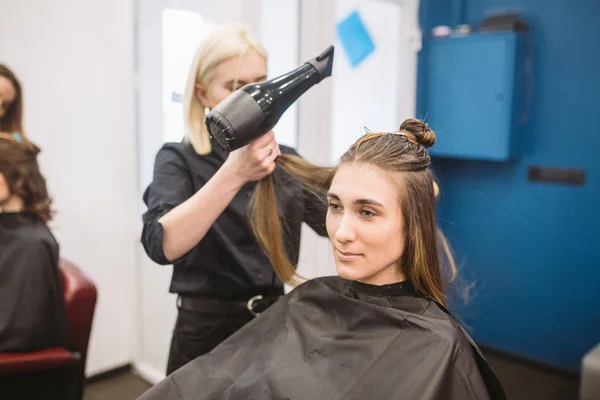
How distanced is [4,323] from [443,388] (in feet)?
4.03

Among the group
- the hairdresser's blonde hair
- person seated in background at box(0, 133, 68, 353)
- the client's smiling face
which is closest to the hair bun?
the client's smiling face

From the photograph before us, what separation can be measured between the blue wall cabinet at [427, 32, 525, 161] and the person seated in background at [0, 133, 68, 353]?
213 cm

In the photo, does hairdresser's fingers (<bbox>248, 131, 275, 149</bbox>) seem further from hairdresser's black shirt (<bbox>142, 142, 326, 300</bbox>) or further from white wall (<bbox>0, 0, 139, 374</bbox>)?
white wall (<bbox>0, 0, 139, 374</bbox>)

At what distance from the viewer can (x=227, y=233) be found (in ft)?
4.42

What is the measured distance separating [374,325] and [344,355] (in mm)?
81

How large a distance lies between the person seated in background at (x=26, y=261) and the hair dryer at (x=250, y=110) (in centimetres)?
86

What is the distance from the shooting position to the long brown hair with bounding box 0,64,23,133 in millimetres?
1651

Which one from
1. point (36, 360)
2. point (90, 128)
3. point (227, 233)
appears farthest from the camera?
point (90, 128)

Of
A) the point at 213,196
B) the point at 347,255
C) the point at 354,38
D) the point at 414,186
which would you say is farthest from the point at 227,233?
the point at 354,38

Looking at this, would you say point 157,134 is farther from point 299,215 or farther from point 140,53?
point 299,215

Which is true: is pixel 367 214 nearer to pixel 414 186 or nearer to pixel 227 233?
pixel 414 186

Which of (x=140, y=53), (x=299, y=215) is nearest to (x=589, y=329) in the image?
(x=299, y=215)

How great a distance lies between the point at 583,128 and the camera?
2.90 m

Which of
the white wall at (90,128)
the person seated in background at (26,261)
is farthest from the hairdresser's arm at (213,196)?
the white wall at (90,128)
